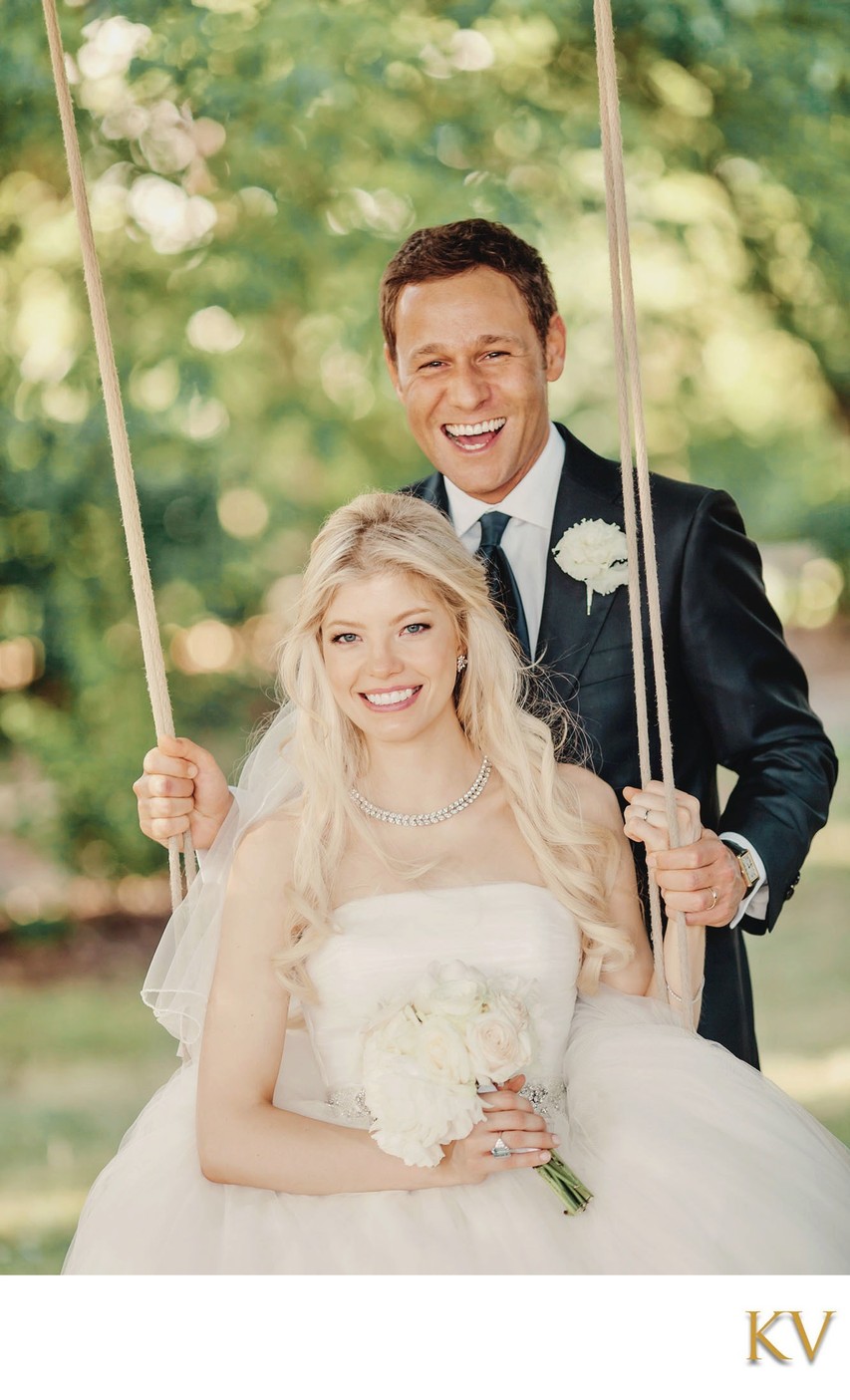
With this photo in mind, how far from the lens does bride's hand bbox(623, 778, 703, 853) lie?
2473 millimetres

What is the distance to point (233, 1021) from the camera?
2.38 m

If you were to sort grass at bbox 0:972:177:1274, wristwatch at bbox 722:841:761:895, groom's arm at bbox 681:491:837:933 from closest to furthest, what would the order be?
wristwatch at bbox 722:841:761:895 → groom's arm at bbox 681:491:837:933 → grass at bbox 0:972:177:1274

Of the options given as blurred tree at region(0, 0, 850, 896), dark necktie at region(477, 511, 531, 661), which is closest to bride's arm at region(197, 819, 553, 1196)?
dark necktie at region(477, 511, 531, 661)

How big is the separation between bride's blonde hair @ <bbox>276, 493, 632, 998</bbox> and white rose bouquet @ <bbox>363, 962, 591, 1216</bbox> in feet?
1.05

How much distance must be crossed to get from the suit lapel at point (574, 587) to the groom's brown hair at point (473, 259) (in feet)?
0.95

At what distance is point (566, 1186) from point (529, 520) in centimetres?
141

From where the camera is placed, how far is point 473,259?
2957 millimetres

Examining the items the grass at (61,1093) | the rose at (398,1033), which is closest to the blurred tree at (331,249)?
the grass at (61,1093)

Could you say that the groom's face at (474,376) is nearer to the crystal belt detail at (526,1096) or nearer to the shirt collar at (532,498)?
the shirt collar at (532,498)

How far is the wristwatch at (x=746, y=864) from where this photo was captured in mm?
2674

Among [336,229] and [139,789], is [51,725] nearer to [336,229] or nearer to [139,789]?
[336,229]

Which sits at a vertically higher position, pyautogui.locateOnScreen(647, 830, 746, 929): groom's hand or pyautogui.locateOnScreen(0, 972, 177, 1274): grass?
pyautogui.locateOnScreen(0, 972, 177, 1274): grass

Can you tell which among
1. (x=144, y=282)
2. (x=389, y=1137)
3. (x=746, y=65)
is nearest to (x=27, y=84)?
(x=144, y=282)
